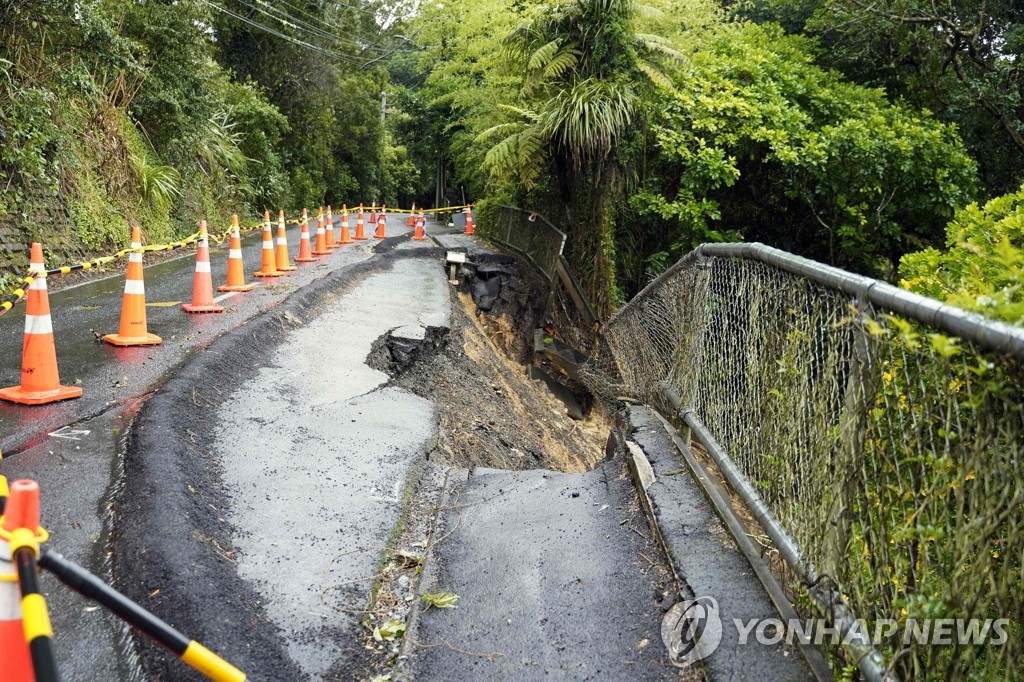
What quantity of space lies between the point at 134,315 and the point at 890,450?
6.76m

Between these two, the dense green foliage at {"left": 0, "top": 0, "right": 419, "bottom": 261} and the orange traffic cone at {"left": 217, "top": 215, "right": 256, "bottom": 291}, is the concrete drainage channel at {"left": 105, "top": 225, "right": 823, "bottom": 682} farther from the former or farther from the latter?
the dense green foliage at {"left": 0, "top": 0, "right": 419, "bottom": 261}

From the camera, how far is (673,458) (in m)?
5.03

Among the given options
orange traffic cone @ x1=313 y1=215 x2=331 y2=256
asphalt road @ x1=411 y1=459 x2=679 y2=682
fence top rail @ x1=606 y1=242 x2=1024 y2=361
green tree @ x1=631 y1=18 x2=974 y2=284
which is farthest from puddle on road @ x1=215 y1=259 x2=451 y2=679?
orange traffic cone @ x1=313 y1=215 x2=331 y2=256

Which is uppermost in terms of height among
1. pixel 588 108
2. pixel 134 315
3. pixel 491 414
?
pixel 588 108

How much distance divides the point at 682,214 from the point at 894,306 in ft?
38.6

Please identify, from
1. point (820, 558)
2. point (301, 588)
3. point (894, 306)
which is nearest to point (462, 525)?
point (301, 588)

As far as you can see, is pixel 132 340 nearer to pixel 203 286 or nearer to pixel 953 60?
pixel 203 286

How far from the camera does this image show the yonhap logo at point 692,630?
3092 millimetres

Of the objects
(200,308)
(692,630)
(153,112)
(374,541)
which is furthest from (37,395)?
(153,112)

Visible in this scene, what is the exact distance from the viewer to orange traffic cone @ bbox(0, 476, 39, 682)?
190 centimetres

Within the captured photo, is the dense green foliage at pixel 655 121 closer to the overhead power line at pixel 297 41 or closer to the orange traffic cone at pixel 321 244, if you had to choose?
the orange traffic cone at pixel 321 244

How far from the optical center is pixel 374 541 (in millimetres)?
4223

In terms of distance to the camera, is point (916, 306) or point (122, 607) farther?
point (916, 306)

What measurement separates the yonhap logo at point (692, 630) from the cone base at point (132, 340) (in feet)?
18.9
